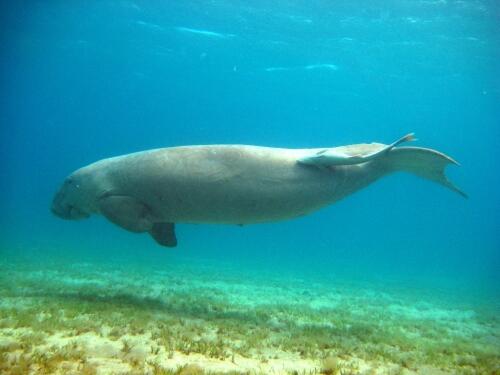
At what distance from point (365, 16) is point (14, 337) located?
29693mm

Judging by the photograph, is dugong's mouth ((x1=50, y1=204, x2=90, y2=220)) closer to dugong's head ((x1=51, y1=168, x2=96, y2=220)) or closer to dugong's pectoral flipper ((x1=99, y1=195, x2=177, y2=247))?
dugong's head ((x1=51, y1=168, x2=96, y2=220))

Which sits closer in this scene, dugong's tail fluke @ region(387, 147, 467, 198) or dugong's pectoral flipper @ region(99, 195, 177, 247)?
dugong's tail fluke @ region(387, 147, 467, 198)

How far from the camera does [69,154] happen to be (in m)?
118

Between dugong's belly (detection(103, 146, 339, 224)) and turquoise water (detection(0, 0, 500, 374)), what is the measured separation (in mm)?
1976

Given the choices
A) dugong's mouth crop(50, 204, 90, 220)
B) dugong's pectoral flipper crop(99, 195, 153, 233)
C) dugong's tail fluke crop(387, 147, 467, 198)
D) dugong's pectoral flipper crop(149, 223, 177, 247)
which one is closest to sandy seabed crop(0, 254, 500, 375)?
dugong's pectoral flipper crop(149, 223, 177, 247)

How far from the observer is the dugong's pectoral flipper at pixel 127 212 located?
7.81 metres

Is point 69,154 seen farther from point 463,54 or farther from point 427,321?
point 427,321

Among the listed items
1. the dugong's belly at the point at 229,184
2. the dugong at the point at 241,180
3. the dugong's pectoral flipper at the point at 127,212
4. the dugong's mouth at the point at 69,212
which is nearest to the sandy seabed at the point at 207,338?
the dugong's pectoral flipper at the point at 127,212

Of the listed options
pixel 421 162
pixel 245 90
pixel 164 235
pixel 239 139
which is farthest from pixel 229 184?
pixel 239 139

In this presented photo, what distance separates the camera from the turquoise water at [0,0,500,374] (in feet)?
18.4

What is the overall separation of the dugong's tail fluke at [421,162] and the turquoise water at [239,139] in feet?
9.92

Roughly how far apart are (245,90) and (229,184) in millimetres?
58476

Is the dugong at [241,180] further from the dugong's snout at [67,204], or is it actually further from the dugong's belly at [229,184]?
the dugong's snout at [67,204]

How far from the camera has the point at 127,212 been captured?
7.81 metres
